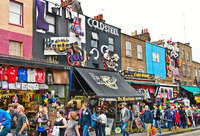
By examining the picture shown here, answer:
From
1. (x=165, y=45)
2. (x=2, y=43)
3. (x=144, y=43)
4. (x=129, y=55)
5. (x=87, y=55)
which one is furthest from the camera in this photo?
(x=165, y=45)

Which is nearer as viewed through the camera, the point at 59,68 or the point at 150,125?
the point at 150,125

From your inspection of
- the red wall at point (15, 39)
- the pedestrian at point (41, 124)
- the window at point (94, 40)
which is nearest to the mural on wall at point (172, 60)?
the window at point (94, 40)

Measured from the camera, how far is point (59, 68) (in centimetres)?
1525

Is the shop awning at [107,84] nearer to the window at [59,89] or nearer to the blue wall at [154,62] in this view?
the window at [59,89]

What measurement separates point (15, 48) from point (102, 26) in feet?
28.0

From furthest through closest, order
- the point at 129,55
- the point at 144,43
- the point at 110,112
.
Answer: the point at 144,43 < the point at 129,55 < the point at 110,112

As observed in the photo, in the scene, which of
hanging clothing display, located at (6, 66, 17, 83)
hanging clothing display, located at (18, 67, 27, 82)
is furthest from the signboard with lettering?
hanging clothing display, located at (6, 66, 17, 83)

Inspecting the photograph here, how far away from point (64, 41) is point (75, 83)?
300cm

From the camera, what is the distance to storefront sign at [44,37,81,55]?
15703 mm

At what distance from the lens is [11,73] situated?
12.8 metres

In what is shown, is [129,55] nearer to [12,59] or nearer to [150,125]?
[150,125]

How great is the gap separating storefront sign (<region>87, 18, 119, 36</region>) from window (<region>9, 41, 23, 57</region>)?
21.7ft

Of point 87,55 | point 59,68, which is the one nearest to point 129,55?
point 87,55

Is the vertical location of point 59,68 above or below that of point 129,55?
below
